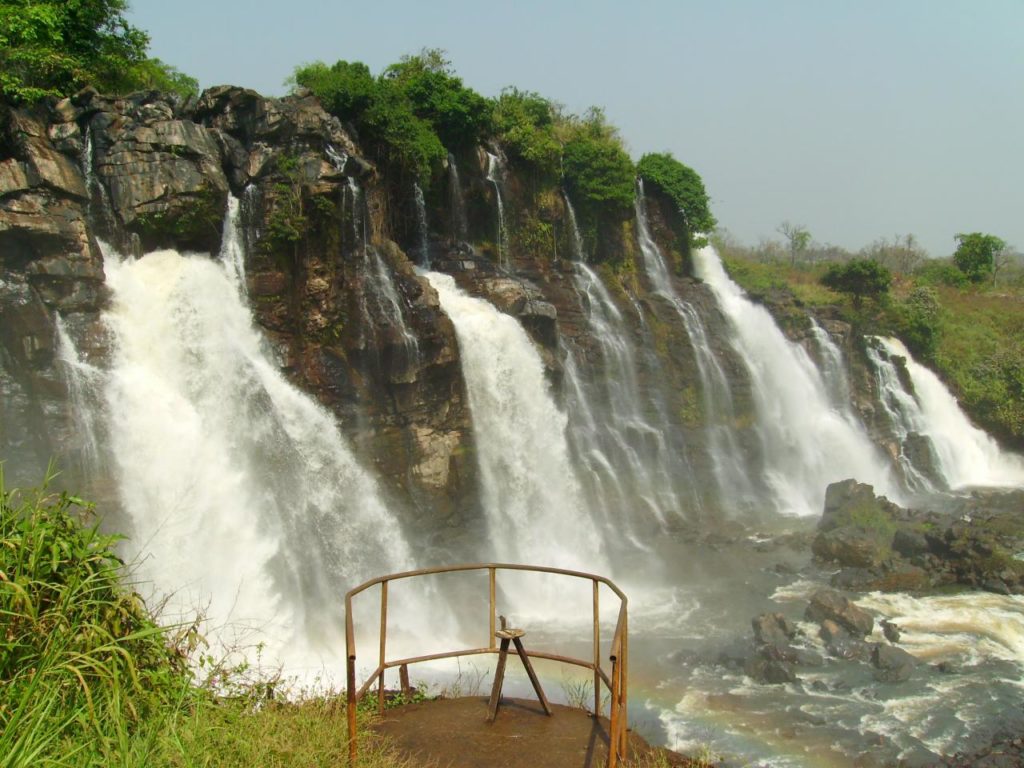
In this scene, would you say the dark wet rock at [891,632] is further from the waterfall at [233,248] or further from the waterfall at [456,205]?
the waterfall at [456,205]

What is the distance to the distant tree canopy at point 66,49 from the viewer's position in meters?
16.3

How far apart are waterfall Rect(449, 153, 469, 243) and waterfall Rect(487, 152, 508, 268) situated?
139 centimetres

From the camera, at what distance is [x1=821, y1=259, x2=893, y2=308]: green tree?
36.4m

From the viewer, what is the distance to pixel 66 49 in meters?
18.6

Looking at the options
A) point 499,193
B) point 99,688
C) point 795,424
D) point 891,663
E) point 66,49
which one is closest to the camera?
point 99,688

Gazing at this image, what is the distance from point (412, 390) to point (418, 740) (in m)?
12.0

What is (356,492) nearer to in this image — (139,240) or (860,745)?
A: (139,240)

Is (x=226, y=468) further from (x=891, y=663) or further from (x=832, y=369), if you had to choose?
(x=832, y=369)

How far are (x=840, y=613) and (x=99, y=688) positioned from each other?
43.5 ft

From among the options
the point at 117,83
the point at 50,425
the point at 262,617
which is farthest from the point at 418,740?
the point at 117,83

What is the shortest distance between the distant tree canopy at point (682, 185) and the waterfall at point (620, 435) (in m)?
7.13

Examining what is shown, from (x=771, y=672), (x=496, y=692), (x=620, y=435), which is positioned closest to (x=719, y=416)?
(x=620, y=435)

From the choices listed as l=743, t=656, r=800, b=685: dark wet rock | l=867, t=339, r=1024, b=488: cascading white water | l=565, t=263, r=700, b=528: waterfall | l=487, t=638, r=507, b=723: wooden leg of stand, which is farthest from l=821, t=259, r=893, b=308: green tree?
l=487, t=638, r=507, b=723: wooden leg of stand

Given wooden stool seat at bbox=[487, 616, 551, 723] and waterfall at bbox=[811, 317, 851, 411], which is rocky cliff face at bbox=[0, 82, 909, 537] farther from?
waterfall at bbox=[811, 317, 851, 411]
